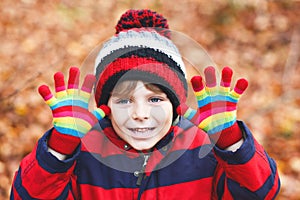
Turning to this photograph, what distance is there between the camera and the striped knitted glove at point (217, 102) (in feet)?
4.45

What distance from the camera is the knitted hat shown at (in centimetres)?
149

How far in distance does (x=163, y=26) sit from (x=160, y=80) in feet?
1.16

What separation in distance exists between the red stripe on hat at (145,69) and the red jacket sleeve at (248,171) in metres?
0.25

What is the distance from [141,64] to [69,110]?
275 mm

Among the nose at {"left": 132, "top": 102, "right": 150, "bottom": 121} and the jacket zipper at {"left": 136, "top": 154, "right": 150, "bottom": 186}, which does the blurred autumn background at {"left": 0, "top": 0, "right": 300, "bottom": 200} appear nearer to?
the jacket zipper at {"left": 136, "top": 154, "right": 150, "bottom": 186}

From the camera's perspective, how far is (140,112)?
57.8 inches

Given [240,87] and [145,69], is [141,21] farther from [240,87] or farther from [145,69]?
[240,87]

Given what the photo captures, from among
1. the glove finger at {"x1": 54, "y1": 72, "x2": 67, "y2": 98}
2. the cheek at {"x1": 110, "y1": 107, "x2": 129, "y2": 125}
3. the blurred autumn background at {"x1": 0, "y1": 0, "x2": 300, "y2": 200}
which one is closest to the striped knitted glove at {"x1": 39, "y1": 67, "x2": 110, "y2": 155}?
the glove finger at {"x1": 54, "y1": 72, "x2": 67, "y2": 98}

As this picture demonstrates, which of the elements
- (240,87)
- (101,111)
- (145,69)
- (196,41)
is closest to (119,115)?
(101,111)

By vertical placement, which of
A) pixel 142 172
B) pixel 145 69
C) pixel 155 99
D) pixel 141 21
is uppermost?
pixel 141 21

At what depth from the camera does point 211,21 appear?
4.59 metres

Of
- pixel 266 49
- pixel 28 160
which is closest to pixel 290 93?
pixel 266 49

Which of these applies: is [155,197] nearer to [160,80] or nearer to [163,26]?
[160,80]

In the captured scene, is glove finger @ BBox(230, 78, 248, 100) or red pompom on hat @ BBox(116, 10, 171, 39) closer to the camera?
glove finger @ BBox(230, 78, 248, 100)
